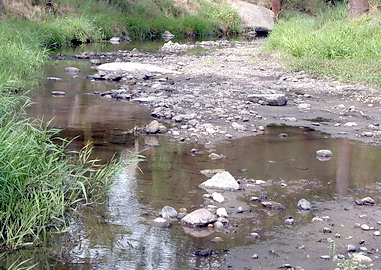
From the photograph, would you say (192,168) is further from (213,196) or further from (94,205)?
(94,205)

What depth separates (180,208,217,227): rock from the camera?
4.39 meters

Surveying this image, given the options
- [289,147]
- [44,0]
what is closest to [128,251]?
[289,147]

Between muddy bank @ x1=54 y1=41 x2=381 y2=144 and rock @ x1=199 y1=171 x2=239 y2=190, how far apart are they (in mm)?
1580

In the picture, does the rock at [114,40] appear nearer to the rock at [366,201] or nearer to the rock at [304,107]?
the rock at [304,107]

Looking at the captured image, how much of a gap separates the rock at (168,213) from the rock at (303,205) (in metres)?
0.96

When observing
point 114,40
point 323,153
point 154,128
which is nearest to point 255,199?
point 323,153

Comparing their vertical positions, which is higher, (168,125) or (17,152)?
(17,152)

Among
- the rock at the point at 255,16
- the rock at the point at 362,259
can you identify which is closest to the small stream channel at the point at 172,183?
the rock at the point at 362,259

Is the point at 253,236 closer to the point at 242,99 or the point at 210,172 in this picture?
the point at 210,172

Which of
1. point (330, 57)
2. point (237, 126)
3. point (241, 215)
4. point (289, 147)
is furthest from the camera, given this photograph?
point (330, 57)

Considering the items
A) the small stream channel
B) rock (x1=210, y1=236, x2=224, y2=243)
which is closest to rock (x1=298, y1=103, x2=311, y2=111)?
the small stream channel

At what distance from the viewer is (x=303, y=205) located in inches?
191

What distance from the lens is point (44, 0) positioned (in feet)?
65.6

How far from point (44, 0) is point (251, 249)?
684 inches
